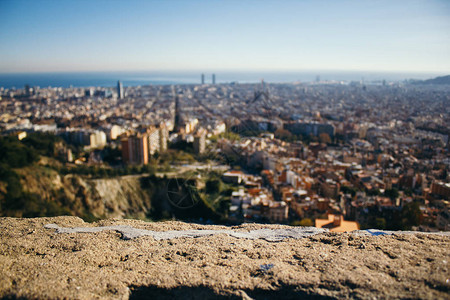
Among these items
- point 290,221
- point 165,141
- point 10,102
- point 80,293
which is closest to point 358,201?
point 290,221

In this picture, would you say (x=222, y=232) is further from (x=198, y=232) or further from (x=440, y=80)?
(x=440, y=80)

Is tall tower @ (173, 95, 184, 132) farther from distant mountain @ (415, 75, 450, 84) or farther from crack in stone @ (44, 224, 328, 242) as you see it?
crack in stone @ (44, 224, 328, 242)

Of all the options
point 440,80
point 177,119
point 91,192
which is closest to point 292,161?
point 440,80

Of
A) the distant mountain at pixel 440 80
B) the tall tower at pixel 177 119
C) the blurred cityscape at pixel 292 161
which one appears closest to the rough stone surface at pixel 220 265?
the blurred cityscape at pixel 292 161

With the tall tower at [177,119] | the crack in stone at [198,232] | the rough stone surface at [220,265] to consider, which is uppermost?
the rough stone surface at [220,265]

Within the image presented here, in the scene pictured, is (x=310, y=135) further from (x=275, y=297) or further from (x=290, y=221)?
(x=275, y=297)

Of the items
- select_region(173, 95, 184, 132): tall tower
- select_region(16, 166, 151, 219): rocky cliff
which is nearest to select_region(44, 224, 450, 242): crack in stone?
select_region(16, 166, 151, 219): rocky cliff

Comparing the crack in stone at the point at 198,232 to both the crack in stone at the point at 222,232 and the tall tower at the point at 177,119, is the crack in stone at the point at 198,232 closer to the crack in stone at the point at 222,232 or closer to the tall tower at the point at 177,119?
the crack in stone at the point at 222,232
